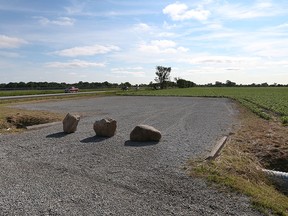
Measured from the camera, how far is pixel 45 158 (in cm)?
834

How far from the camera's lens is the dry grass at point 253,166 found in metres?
5.76

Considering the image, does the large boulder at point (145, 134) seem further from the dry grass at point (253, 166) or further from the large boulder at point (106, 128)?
the dry grass at point (253, 166)

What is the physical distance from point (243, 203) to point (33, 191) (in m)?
3.70

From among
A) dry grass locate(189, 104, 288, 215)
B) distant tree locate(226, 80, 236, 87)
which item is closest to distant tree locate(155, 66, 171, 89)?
distant tree locate(226, 80, 236, 87)

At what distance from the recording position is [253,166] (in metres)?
8.00

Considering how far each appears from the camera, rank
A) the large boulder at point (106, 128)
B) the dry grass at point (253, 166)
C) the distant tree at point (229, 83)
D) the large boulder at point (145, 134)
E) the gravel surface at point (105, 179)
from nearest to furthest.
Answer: the gravel surface at point (105, 179) < the dry grass at point (253, 166) < the large boulder at point (145, 134) < the large boulder at point (106, 128) < the distant tree at point (229, 83)

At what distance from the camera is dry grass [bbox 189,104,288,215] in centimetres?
576

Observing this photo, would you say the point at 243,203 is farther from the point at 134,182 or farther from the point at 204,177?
the point at 134,182

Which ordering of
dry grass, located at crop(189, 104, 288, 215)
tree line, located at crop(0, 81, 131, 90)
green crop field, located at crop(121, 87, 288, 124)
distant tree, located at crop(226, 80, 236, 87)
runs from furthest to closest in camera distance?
distant tree, located at crop(226, 80, 236, 87), tree line, located at crop(0, 81, 131, 90), green crop field, located at crop(121, 87, 288, 124), dry grass, located at crop(189, 104, 288, 215)

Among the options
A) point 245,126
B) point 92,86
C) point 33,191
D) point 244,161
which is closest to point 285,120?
point 245,126

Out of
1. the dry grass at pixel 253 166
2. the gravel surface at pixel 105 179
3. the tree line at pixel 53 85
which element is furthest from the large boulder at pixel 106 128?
the tree line at pixel 53 85

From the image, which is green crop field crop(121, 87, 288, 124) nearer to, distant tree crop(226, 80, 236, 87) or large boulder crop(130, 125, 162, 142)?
large boulder crop(130, 125, 162, 142)

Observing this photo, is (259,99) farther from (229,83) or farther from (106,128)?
(229,83)

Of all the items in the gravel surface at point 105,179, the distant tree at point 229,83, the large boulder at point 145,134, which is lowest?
the distant tree at point 229,83
